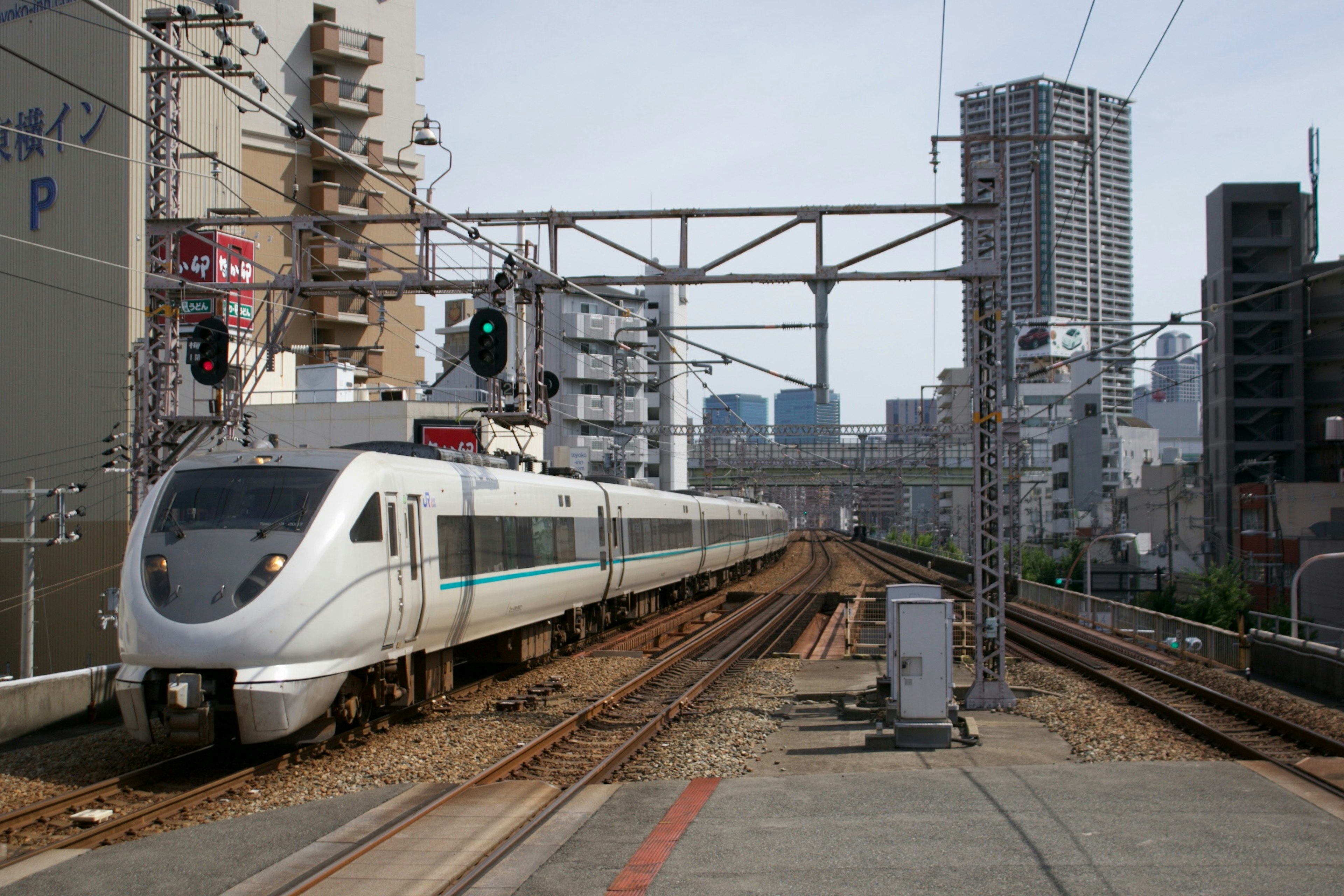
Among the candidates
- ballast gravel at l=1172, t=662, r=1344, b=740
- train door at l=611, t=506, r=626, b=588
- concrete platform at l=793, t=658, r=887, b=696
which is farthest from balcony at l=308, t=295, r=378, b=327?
ballast gravel at l=1172, t=662, r=1344, b=740

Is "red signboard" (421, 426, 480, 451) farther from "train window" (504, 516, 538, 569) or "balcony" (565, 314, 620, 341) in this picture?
"balcony" (565, 314, 620, 341)

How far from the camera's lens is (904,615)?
10.2m

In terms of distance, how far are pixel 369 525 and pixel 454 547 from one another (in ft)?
6.72

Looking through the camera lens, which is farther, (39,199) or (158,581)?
(39,199)

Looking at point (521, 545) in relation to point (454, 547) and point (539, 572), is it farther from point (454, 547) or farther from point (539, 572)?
point (454, 547)

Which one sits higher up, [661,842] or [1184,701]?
[661,842]

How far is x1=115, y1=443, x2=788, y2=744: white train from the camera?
28.4 ft

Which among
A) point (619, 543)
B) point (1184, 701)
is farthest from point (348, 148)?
point (1184, 701)

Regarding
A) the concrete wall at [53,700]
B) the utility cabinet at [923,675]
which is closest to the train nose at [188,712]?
the concrete wall at [53,700]

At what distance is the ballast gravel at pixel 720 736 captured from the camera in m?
9.00

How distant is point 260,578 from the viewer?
29.0 ft

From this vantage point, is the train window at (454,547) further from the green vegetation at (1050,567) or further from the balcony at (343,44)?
the balcony at (343,44)

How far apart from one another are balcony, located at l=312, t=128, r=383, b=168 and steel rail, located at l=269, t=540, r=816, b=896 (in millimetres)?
34474

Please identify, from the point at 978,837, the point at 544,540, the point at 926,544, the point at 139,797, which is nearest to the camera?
the point at 978,837
